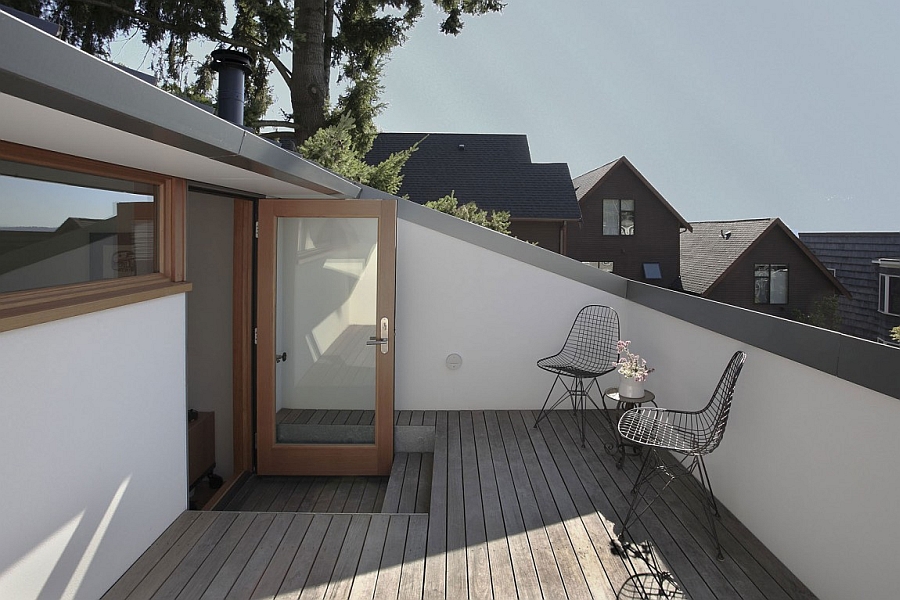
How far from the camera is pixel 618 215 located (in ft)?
58.7

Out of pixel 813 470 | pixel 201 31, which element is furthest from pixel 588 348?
pixel 201 31

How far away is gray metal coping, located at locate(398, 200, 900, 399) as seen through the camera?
2242mm

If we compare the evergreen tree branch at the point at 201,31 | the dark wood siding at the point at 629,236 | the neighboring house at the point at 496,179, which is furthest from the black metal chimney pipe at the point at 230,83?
the dark wood siding at the point at 629,236

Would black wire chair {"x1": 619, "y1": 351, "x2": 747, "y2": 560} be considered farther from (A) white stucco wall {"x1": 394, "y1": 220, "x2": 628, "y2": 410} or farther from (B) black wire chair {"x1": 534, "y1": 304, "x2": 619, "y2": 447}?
(A) white stucco wall {"x1": 394, "y1": 220, "x2": 628, "y2": 410}

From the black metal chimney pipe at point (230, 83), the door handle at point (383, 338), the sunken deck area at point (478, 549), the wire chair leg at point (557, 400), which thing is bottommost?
the sunken deck area at point (478, 549)

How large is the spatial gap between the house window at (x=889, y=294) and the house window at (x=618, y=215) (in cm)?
608

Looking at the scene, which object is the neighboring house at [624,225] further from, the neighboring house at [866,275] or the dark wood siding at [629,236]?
the neighboring house at [866,275]

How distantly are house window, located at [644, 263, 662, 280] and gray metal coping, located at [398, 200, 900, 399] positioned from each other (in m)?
13.2

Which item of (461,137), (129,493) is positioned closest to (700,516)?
(129,493)

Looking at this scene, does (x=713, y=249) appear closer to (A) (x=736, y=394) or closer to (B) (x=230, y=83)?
(A) (x=736, y=394)

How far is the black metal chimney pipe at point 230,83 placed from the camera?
139 inches

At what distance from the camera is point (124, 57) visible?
8.91 metres

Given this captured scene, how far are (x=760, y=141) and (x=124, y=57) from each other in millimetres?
95706

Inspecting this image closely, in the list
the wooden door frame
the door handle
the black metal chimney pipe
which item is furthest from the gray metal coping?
the black metal chimney pipe
